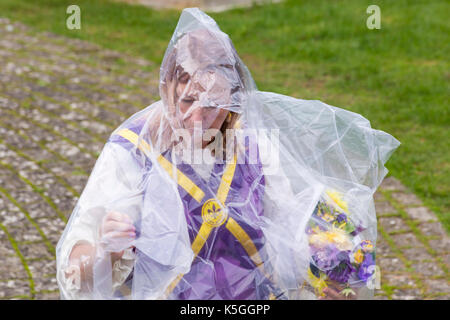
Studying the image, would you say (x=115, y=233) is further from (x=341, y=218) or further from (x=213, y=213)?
(x=341, y=218)

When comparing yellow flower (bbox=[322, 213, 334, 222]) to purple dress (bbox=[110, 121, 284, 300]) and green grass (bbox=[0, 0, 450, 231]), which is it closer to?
purple dress (bbox=[110, 121, 284, 300])

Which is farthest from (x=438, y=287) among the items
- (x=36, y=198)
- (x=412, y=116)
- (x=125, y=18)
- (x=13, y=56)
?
(x=125, y=18)

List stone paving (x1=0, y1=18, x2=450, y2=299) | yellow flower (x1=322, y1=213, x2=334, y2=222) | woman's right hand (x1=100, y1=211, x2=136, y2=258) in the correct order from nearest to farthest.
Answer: woman's right hand (x1=100, y1=211, x2=136, y2=258) → yellow flower (x1=322, y1=213, x2=334, y2=222) → stone paving (x1=0, y1=18, x2=450, y2=299)

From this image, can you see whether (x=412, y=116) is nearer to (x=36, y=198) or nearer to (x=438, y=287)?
(x=438, y=287)

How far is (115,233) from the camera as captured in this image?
1.92m

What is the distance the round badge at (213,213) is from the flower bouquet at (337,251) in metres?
0.34

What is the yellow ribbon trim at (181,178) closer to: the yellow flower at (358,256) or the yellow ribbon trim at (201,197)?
the yellow ribbon trim at (201,197)

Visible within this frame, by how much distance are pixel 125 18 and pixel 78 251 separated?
717 cm

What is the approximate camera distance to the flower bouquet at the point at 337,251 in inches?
84.4

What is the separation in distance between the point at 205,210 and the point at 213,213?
3 centimetres

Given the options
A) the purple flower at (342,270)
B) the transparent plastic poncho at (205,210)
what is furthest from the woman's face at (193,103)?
the purple flower at (342,270)

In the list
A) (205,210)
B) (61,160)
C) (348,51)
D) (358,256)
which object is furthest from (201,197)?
(348,51)

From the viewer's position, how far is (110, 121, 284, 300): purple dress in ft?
6.77

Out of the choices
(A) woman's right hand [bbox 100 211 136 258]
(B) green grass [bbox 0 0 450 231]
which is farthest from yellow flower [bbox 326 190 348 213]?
(B) green grass [bbox 0 0 450 231]
